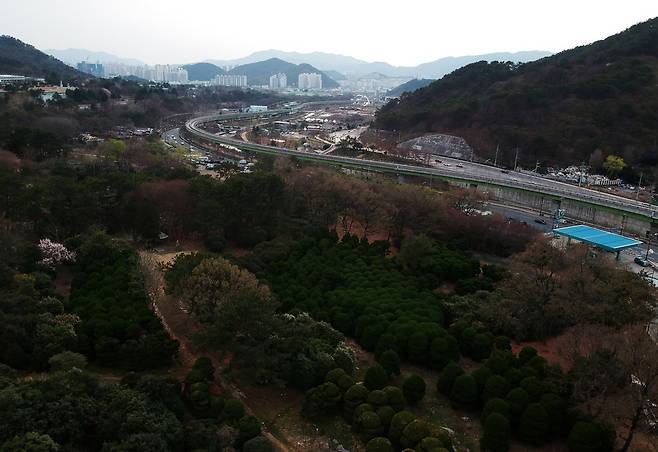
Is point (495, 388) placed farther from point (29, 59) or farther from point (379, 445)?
point (29, 59)

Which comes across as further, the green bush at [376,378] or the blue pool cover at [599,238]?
the blue pool cover at [599,238]

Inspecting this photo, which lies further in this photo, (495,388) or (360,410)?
(495,388)

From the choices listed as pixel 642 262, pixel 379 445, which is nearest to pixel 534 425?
pixel 379 445

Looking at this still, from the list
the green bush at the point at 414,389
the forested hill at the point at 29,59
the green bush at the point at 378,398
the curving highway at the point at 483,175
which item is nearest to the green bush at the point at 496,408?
the green bush at the point at 414,389

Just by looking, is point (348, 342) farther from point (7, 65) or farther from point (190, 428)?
point (7, 65)

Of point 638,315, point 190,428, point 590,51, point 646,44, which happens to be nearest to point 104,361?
point 190,428

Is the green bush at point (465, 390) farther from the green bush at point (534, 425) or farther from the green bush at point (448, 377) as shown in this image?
the green bush at point (534, 425)
